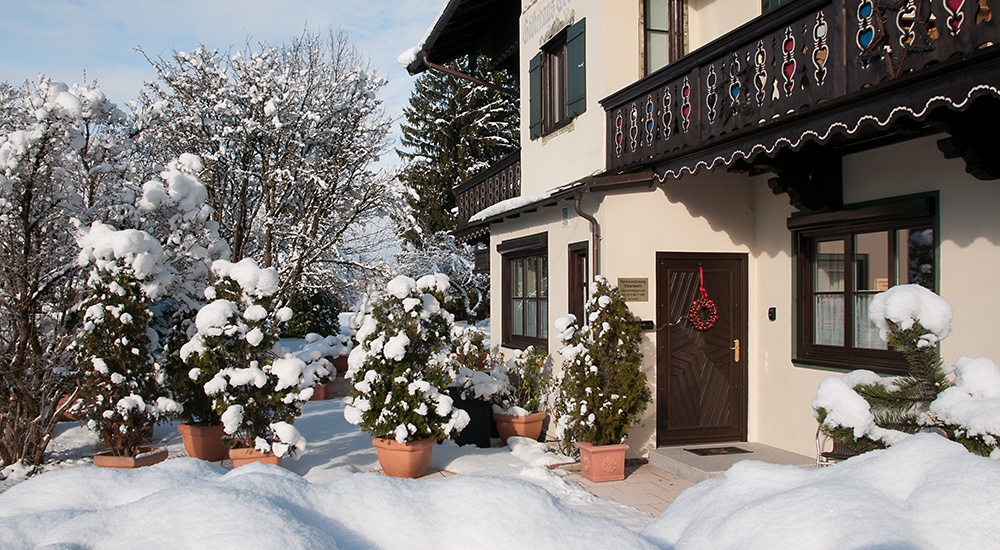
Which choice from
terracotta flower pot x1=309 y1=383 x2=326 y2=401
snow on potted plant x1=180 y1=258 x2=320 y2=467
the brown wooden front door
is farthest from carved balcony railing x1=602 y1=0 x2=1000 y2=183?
terracotta flower pot x1=309 y1=383 x2=326 y2=401

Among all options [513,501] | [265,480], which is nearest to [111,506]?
[265,480]

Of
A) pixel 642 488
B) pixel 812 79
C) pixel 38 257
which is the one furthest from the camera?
pixel 38 257

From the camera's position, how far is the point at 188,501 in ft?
4.85

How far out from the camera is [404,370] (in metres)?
7.89

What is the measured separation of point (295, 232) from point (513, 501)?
46.0ft

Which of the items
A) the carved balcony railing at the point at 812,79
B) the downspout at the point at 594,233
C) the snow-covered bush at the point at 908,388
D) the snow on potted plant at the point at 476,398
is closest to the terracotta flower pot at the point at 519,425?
the snow on potted plant at the point at 476,398

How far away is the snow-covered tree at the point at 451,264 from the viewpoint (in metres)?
27.4

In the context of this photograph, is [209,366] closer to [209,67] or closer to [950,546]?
[950,546]

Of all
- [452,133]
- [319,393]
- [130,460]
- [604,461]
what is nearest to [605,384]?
[604,461]

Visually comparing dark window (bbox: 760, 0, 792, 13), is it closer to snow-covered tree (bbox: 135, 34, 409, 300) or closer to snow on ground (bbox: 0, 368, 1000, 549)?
snow on ground (bbox: 0, 368, 1000, 549)

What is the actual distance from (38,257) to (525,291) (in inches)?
245

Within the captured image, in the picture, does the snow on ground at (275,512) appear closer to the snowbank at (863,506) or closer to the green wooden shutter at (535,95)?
the snowbank at (863,506)

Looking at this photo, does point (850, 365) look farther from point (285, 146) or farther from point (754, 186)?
point (285, 146)

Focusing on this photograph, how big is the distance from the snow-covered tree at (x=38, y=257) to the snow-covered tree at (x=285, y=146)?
5180 millimetres
